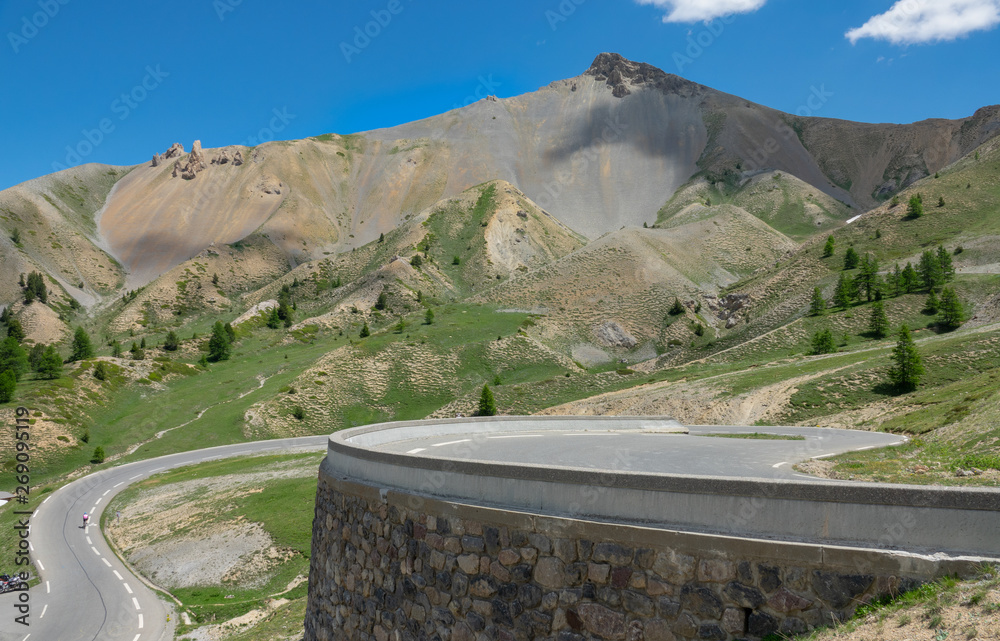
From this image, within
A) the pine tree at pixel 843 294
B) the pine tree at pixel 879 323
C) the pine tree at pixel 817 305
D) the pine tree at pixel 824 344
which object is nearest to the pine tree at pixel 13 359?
the pine tree at pixel 824 344

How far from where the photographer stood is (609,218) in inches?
6048

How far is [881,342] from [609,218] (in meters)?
110

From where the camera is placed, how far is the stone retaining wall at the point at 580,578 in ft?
18.9

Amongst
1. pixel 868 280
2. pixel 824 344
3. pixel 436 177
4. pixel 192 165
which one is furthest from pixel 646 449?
pixel 192 165

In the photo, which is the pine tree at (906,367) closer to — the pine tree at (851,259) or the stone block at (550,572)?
the stone block at (550,572)

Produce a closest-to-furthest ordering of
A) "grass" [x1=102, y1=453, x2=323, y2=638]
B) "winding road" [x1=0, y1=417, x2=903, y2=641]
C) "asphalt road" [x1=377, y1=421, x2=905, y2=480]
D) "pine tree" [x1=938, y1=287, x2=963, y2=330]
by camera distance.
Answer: "asphalt road" [x1=377, y1=421, x2=905, y2=480] < "winding road" [x1=0, y1=417, x2=903, y2=641] < "grass" [x1=102, y1=453, x2=323, y2=638] < "pine tree" [x1=938, y1=287, x2=963, y2=330]

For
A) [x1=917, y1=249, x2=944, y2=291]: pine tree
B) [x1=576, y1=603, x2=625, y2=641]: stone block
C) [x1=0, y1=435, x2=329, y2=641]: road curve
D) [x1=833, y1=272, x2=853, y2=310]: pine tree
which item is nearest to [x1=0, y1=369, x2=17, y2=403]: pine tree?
[x1=0, y1=435, x2=329, y2=641]: road curve

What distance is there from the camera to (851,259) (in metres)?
68.1

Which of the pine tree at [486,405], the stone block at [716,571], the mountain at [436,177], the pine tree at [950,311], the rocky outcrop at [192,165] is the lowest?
the pine tree at [486,405]

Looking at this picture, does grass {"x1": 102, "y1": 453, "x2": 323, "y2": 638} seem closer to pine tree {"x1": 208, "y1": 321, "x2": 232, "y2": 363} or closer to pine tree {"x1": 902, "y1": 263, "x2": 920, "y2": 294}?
pine tree {"x1": 208, "y1": 321, "x2": 232, "y2": 363}

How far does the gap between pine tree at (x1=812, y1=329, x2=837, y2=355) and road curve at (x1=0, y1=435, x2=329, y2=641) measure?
47.8 meters

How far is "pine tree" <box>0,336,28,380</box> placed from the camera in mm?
62531

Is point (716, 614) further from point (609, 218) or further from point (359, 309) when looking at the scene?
point (609, 218)

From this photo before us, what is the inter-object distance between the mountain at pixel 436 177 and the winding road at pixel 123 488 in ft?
374
